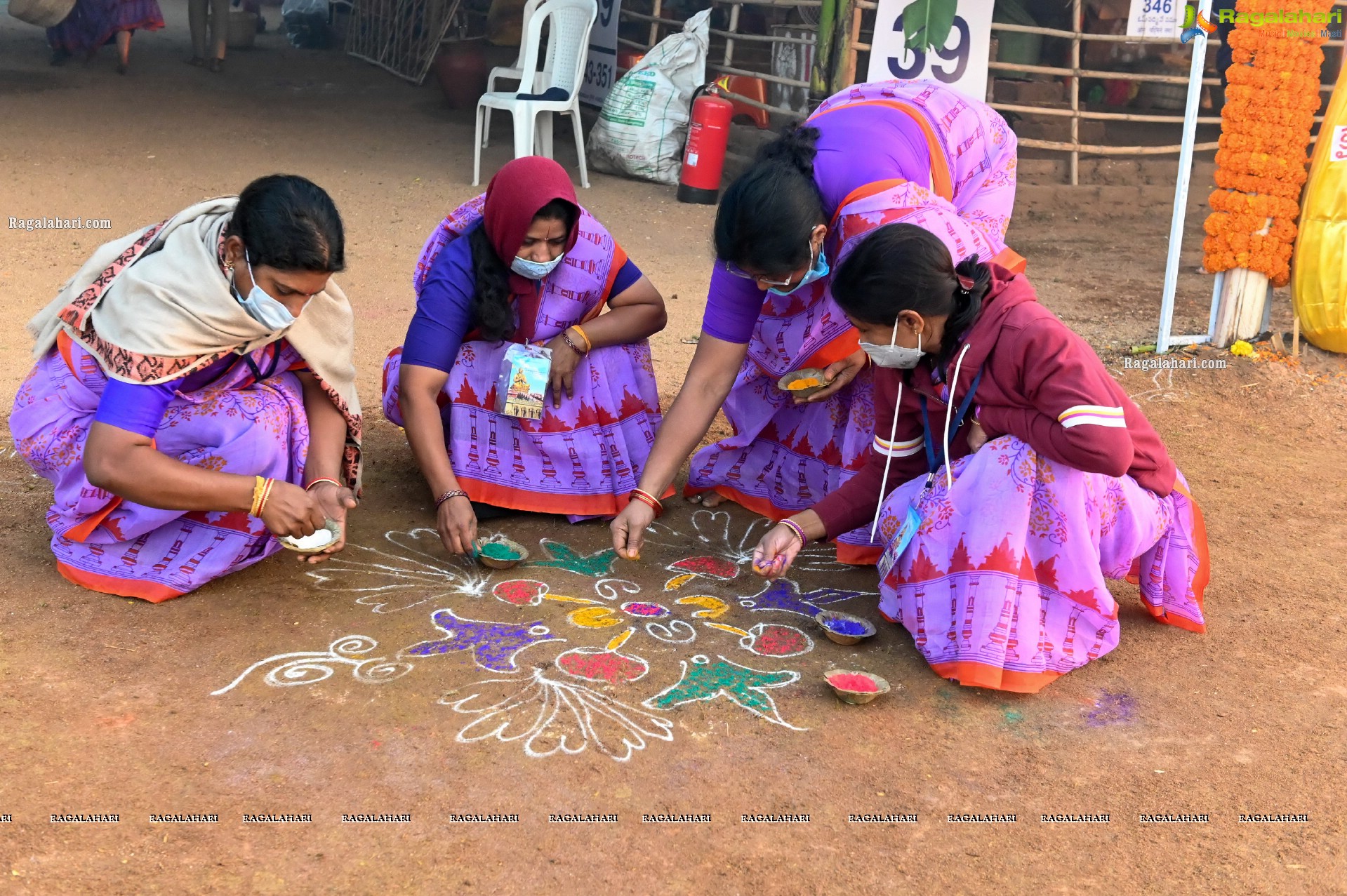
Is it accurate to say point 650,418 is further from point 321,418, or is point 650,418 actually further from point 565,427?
point 321,418

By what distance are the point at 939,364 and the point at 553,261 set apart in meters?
1.20

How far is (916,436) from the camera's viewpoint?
2971mm

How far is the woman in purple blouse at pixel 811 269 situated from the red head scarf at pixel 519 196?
513mm

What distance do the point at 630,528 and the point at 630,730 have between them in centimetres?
64

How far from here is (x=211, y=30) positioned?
33.5 ft

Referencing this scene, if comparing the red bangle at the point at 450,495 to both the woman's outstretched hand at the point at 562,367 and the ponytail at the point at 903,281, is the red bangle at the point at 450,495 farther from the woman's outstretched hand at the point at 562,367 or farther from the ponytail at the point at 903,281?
the ponytail at the point at 903,281

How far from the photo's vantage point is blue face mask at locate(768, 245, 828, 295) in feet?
9.93

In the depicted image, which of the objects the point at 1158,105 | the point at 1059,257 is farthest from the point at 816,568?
the point at 1158,105

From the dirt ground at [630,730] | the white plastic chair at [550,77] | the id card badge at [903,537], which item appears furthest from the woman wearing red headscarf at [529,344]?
the white plastic chair at [550,77]

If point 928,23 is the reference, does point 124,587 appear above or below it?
below

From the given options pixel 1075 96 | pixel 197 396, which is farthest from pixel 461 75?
pixel 197 396

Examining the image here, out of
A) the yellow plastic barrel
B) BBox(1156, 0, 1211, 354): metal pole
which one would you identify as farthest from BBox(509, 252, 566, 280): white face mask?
the yellow plastic barrel

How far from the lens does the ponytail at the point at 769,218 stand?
2840 mm

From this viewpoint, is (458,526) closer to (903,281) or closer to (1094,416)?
(903,281)
